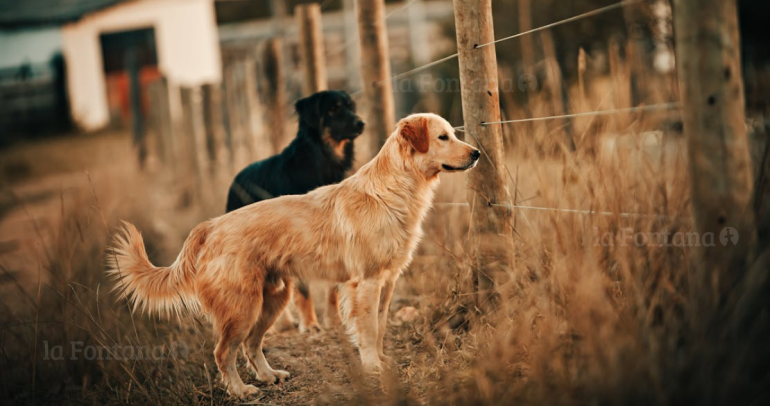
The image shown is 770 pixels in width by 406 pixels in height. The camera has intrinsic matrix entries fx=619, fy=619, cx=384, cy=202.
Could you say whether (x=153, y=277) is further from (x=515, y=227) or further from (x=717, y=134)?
(x=717, y=134)

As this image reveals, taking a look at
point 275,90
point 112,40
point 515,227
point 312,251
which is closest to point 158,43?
point 112,40

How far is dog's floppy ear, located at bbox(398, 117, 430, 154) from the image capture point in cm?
362

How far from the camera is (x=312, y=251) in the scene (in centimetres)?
368

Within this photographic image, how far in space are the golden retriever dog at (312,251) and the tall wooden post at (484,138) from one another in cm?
17

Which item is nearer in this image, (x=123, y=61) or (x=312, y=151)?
(x=312, y=151)

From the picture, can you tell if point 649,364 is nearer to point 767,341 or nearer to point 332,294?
point 767,341

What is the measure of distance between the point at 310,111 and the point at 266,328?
71.7 inches

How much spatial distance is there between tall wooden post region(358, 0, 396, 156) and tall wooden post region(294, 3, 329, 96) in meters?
1.14

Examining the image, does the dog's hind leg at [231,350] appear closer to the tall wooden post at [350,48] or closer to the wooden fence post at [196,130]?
the wooden fence post at [196,130]

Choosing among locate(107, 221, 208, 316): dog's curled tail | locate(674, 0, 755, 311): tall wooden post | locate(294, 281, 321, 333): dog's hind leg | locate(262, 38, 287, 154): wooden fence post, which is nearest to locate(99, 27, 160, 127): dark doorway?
locate(262, 38, 287, 154): wooden fence post

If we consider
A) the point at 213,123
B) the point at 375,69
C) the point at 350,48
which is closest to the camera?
the point at 375,69

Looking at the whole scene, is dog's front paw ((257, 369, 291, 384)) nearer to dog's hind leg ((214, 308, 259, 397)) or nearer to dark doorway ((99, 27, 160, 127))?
dog's hind leg ((214, 308, 259, 397))

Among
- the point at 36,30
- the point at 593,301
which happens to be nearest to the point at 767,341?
the point at 593,301

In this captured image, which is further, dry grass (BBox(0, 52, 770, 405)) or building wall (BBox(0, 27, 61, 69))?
building wall (BBox(0, 27, 61, 69))
